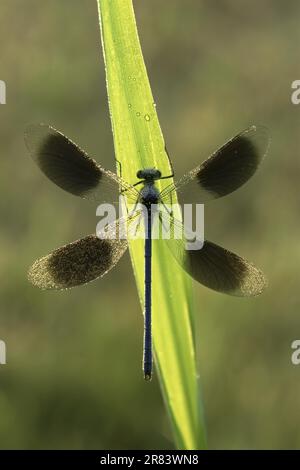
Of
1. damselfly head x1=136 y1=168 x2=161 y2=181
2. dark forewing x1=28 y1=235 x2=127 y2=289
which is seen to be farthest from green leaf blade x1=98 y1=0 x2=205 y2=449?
dark forewing x1=28 y1=235 x2=127 y2=289

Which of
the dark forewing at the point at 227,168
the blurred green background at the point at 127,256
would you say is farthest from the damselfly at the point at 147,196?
the blurred green background at the point at 127,256

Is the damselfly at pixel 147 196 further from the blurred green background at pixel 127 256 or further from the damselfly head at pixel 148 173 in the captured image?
the blurred green background at pixel 127 256

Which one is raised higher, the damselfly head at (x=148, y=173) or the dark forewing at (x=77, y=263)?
the damselfly head at (x=148, y=173)

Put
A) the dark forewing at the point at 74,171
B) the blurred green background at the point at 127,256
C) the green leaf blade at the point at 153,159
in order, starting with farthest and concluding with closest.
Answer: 1. the blurred green background at the point at 127,256
2. the dark forewing at the point at 74,171
3. the green leaf blade at the point at 153,159

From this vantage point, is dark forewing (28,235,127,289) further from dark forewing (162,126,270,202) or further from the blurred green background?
the blurred green background

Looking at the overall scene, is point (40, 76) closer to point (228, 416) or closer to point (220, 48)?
point (220, 48)

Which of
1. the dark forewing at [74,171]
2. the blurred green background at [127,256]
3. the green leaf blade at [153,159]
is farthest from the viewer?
the blurred green background at [127,256]

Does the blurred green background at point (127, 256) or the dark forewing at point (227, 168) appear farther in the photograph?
the blurred green background at point (127, 256)
